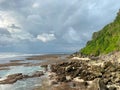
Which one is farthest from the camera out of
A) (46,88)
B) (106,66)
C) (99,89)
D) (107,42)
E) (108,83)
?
(107,42)

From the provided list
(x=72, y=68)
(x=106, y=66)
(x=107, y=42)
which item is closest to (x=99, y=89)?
(x=106, y=66)

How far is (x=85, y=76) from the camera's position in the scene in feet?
309

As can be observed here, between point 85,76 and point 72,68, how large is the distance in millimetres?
15547

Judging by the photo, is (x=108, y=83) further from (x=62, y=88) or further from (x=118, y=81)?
(x=62, y=88)

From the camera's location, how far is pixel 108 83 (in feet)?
251

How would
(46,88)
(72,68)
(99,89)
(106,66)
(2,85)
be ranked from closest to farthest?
(99,89) < (46,88) < (2,85) < (106,66) < (72,68)

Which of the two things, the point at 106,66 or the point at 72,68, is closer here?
the point at 106,66

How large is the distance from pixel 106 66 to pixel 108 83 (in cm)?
2402

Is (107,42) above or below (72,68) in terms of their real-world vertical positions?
above

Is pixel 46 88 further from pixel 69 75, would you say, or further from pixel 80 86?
pixel 69 75

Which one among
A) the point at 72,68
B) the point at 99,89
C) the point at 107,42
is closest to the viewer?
the point at 99,89

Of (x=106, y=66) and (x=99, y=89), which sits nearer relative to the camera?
(x=99, y=89)

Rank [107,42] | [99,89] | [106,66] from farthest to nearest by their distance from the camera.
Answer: [107,42] → [106,66] → [99,89]

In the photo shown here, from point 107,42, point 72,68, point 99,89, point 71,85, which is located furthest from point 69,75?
point 107,42
